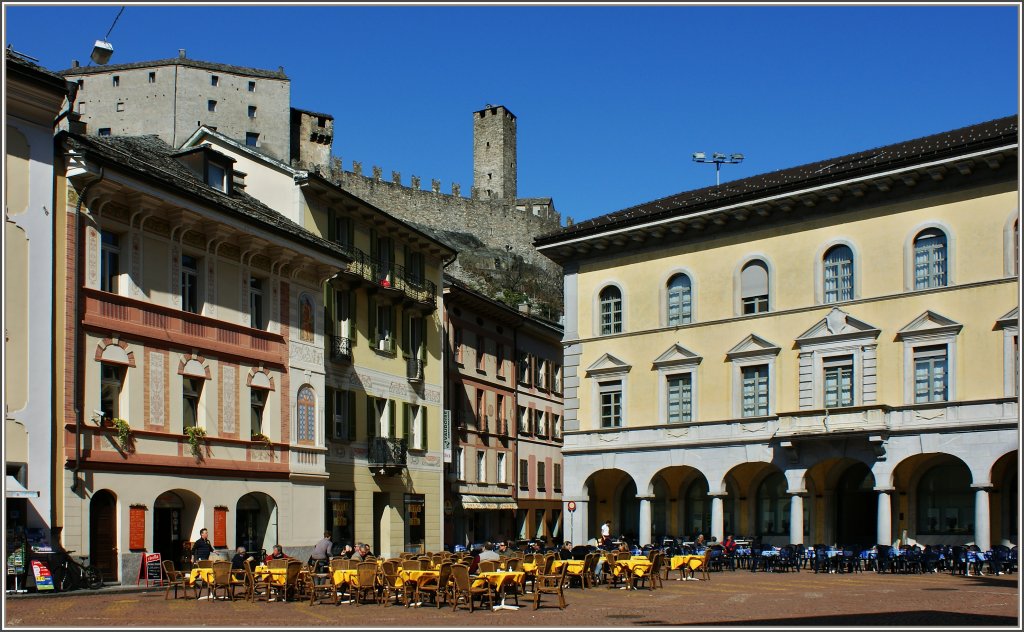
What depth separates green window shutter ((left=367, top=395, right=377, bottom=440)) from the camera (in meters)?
40.9

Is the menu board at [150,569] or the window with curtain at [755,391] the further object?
the window with curtain at [755,391]

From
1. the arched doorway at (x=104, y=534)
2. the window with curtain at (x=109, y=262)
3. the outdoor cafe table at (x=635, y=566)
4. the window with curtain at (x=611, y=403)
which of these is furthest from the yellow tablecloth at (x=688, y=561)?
the window with curtain at (x=109, y=262)

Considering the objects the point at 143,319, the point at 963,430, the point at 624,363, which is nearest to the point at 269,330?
the point at 143,319

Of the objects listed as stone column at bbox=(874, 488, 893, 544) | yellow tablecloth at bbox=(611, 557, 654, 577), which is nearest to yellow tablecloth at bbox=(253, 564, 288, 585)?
yellow tablecloth at bbox=(611, 557, 654, 577)

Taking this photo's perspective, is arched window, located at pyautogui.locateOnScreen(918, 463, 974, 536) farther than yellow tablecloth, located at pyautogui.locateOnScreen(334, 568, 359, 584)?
Yes

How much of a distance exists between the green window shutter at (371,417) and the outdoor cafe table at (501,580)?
18.8 meters

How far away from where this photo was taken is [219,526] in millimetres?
31547

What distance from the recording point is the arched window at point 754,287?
→ 39656mm

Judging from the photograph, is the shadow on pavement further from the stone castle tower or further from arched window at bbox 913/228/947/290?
the stone castle tower

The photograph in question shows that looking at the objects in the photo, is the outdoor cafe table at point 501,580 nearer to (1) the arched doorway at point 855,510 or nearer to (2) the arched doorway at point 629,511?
(1) the arched doorway at point 855,510

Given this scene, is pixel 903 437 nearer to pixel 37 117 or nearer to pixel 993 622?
pixel 993 622

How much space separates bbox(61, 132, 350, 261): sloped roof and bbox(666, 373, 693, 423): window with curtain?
37.5 ft

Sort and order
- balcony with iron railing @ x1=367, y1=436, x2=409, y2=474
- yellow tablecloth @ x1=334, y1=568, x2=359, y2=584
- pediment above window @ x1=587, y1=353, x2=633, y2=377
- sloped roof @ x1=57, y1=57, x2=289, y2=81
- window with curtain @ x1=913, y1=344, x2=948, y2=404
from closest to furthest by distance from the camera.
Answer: yellow tablecloth @ x1=334, y1=568, x2=359, y2=584 → window with curtain @ x1=913, y1=344, x2=948, y2=404 → balcony with iron railing @ x1=367, y1=436, x2=409, y2=474 → pediment above window @ x1=587, y1=353, x2=633, y2=377 → sloped roof @ x1=57, y1=57, x2=289, y2=81

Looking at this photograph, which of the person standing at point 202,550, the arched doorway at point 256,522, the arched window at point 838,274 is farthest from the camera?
the arched window at point 838,274
